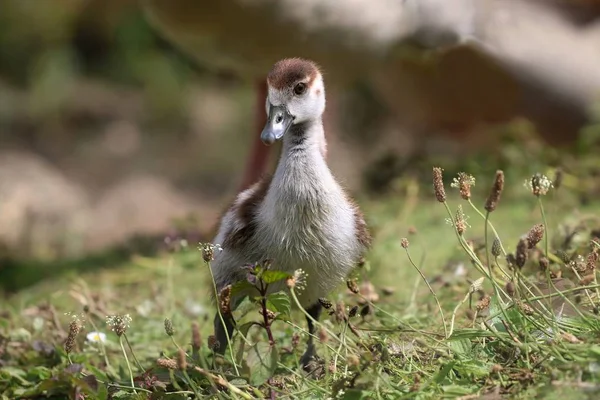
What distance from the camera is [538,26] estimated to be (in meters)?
3.92

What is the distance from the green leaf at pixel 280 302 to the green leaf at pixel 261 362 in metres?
0.07

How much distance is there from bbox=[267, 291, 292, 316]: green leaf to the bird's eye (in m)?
0.39

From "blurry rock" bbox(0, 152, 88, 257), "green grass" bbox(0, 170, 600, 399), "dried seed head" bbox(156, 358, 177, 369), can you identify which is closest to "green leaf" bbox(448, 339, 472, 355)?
"green grass" bbox(0, 170, 600, 399)

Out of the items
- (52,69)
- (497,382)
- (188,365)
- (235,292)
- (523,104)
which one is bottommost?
(497,382)

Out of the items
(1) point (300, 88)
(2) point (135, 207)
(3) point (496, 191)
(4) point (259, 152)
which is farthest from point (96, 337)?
(2) point (135, 207)

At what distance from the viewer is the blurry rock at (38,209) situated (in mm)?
4141

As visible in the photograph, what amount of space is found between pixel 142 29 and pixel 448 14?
3515mm

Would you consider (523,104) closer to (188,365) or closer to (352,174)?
(352,174)

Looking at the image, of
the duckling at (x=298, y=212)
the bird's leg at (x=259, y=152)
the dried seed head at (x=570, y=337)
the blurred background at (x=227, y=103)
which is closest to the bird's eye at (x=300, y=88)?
the duckling at (x=298, y=212)

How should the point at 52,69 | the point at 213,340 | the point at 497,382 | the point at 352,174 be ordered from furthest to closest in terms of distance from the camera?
the point at 52,69 → the point at 352,174 → the point at 213,340 → the point at 497,382

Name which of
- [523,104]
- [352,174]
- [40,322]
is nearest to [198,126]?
[352,174]

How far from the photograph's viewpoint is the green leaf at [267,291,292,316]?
1.63 m

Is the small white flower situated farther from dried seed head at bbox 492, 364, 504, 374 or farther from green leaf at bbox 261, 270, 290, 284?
dried seed head at bbox 492, 364, 504, 374

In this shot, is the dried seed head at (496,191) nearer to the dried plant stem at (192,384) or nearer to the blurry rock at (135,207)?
the dried plant stem at (192,384)
